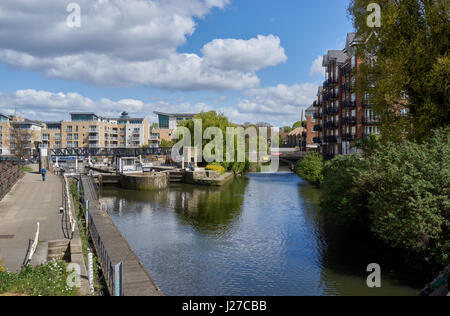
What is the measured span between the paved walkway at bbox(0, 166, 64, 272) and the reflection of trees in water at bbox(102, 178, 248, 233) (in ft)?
22.7

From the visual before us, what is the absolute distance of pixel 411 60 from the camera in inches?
824

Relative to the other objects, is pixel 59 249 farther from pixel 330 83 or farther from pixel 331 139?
pixel 330 83

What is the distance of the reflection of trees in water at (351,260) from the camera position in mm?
16609

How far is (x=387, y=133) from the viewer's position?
22500 millimetres

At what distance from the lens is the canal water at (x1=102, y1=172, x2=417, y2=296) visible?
16.7 m

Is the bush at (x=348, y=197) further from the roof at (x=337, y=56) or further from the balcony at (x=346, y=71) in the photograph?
the roof at (x=337, y=56)

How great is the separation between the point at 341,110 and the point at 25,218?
53.6m

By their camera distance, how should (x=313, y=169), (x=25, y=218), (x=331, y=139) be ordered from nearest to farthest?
(x=25, y=218) → (x=313, y=169) → (x=331, y=139)

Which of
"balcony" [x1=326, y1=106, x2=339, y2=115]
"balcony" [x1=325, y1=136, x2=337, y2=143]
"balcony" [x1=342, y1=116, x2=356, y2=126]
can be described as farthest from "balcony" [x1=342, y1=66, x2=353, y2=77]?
"balcony" [x1=325, y1=136, x2=337, y2=143]

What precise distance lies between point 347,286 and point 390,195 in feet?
14.7

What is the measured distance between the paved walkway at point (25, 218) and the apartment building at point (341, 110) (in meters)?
41.2

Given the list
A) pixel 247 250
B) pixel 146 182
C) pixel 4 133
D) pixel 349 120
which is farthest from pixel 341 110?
pixel 4 133
